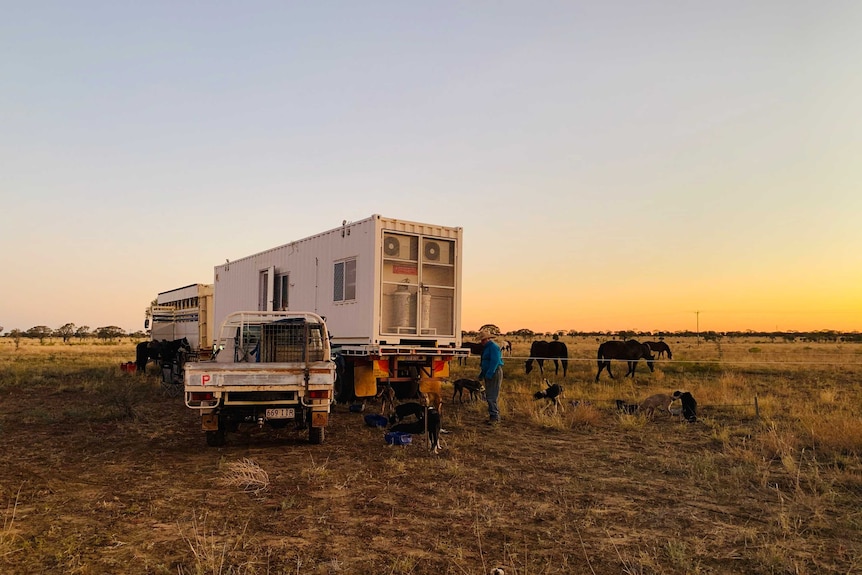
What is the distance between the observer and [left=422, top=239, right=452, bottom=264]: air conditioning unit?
13797 millimetres

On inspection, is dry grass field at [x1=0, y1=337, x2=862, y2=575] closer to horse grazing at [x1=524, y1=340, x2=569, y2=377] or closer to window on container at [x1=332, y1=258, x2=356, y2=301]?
window on container at [x1=332, y1=258, x2=356, y2=301]

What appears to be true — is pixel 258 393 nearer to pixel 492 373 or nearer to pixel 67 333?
pixel 492 373

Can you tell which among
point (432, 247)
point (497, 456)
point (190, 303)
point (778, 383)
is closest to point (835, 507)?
point (497, 456)

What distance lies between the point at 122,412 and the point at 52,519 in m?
7.56

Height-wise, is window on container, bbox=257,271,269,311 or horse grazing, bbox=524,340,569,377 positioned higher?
window on container, bbox=257,271,269,311

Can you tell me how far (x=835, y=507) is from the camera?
20.8 ft

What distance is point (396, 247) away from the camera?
13.4m

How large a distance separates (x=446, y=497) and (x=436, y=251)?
309 inches

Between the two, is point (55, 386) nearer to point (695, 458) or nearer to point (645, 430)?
point (645, 430)

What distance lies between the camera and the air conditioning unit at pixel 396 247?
1318 cm

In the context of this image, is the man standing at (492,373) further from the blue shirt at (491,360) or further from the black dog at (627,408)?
the black dog at (627,408)

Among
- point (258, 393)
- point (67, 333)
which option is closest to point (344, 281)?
point (258, 393)

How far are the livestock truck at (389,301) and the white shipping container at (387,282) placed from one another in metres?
0.02

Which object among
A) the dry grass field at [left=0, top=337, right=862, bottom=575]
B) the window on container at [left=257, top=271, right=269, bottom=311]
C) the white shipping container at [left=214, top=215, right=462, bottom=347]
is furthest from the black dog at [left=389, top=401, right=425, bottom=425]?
the window on container at [left=257, top=271, right=269, bottom=311]
